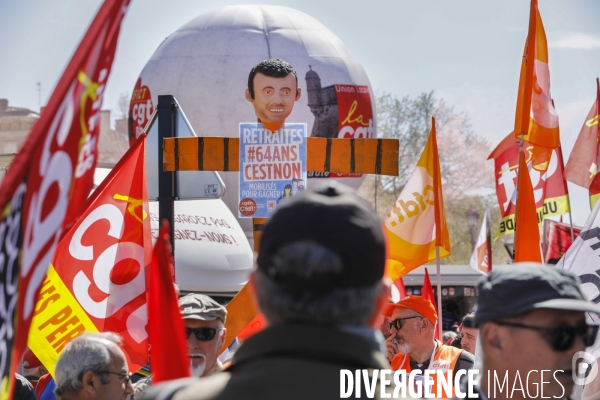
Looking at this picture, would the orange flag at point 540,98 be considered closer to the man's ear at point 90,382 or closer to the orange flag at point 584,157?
the orange flag at point 584,157

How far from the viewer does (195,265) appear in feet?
39.0

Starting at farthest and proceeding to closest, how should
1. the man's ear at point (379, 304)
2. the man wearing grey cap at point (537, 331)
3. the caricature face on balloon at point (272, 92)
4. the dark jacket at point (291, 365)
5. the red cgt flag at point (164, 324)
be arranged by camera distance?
1. the caricature face on balloon at point (272, 92)
2. the red cgt flag at point (164, 324)
3. the man wearing grey cap at point (537, 331)
4. the man's ear at point (379, 304)
5. the dark jacket at point (291, 365)

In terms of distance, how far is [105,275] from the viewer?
4703 millimetres

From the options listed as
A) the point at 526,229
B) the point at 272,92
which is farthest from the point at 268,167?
the point at 526,229

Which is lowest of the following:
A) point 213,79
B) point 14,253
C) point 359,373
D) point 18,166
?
point 359,373

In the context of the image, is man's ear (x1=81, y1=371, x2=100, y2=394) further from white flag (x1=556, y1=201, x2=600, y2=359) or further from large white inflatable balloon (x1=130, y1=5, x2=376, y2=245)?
large white inflatable balloon (x1=130, y1=5, x2=376, y2=245)

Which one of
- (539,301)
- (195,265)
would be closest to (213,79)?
(195,265)

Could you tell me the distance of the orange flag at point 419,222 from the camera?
6.90m

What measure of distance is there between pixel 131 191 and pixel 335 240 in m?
3.55

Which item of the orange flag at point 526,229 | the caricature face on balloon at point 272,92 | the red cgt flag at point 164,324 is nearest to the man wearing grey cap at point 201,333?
the red cgt flag at point 164,324

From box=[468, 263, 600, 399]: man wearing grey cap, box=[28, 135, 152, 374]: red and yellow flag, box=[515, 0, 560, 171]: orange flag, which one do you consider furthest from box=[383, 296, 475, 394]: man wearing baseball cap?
box=[468, 263, 600, 399]: man wearing grey cap

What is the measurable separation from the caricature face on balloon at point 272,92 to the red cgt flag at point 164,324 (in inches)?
122

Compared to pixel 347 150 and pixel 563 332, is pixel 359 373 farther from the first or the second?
pixel 347 150

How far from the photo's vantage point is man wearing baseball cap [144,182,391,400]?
59.8 inches
